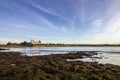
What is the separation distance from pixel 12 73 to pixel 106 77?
9.48 meters

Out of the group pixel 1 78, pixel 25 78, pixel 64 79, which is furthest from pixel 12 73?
pixel 64 79

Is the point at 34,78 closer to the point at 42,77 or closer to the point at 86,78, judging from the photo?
the point at 42,77

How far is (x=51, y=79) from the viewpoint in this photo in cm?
1440

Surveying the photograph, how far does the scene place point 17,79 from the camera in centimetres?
1484

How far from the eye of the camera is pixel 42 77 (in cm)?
1478

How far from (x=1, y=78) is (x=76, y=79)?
268 inches

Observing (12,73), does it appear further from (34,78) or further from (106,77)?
(106,77)

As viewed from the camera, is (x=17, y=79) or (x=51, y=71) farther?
(x=51, y=71)

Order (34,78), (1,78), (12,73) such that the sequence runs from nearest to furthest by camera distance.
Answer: (34,78) < (1,78) < (12,73)

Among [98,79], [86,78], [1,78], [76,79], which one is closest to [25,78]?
[1,78]

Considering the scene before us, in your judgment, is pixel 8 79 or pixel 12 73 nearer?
pixel 8 79

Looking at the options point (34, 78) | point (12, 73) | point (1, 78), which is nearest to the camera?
point (34, 78)

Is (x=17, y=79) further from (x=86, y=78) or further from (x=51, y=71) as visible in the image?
(x=86, y=78)

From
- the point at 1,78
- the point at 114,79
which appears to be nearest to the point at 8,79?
the point at 1,78
